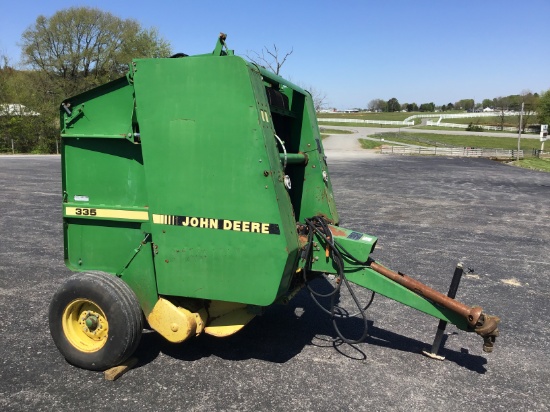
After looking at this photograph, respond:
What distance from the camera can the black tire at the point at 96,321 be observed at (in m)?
3.67

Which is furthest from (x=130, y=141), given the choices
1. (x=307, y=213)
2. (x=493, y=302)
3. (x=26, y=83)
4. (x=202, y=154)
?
(x=26, y=83)

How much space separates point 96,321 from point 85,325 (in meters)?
0.15

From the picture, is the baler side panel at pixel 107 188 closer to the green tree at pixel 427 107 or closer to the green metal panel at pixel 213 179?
the green metal panel at pixel 213 179

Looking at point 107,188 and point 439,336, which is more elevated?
point 107,188

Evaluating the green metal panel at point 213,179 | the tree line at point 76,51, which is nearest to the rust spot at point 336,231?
the green metal panel at point 213,179

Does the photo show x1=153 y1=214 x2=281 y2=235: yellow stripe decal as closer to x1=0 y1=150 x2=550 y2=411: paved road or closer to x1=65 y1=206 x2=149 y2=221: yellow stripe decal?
x1=65 y1=206 x2=149 y2=221: yellow stripe decal

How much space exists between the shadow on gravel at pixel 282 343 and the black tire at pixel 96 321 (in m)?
0.38

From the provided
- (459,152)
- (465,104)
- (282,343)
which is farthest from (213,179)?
(465,104)

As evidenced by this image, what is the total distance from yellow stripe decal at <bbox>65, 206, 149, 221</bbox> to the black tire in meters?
0.49

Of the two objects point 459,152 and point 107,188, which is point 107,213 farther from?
Result: point 459,152

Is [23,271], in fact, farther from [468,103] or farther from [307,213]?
[468,103]

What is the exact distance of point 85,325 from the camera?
3.91m

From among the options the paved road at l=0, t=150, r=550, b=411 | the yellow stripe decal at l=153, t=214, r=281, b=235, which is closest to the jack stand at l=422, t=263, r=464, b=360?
the paved road at l=0, t=150, r=550, b=411

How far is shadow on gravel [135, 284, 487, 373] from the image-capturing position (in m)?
4.15
